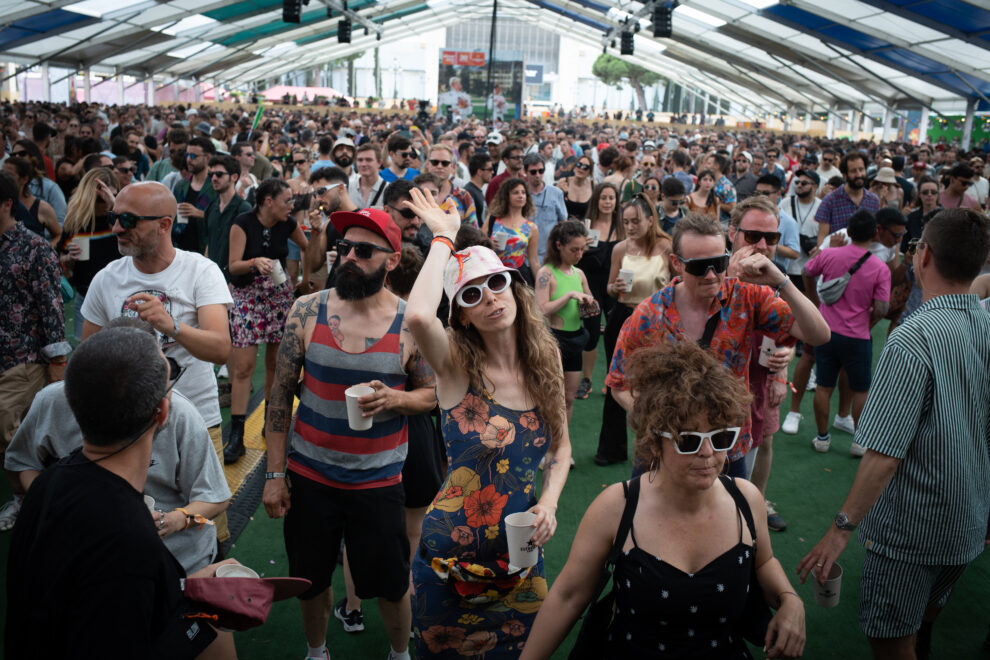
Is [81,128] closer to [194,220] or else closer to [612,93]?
[194,220]

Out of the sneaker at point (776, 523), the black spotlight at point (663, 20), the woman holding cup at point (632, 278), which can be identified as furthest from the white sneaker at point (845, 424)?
the black spotlight at point (663, 20)

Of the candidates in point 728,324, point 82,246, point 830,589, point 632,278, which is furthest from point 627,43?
point 830,589

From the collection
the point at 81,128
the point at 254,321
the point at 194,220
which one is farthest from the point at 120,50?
the point at 254,321

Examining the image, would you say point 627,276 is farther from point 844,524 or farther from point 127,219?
point 127,219

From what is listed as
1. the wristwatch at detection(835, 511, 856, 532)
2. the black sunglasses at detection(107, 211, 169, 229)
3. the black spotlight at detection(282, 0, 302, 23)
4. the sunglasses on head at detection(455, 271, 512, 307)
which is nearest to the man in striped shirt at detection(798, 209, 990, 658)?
the wristwatch at detection(835, 511, 856, 532)

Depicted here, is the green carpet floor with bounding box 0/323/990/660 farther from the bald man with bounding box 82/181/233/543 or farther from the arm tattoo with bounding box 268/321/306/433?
the arm tattoo with bounding box 268/321/306/433

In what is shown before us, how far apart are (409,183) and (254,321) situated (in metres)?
1.63

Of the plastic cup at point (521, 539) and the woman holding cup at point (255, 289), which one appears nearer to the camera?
the plastic cup at point (521, 539)

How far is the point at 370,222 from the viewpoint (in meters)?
2.90

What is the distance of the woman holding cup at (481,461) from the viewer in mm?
2328

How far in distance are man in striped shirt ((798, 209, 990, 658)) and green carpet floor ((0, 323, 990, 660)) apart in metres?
1.08

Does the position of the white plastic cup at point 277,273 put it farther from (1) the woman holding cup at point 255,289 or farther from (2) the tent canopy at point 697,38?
(2) the tent canopy at point 697,38

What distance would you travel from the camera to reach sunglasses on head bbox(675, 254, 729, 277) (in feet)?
9.66

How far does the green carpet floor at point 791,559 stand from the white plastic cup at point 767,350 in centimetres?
147
